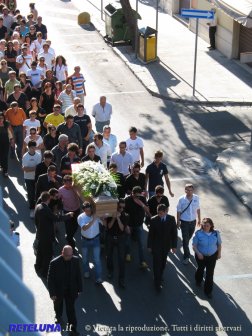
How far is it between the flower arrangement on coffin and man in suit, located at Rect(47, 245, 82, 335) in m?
1.66

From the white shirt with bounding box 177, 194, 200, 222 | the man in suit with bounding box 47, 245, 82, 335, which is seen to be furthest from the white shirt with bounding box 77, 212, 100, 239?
the white shirt with bounding box 177, 194, 200, 222

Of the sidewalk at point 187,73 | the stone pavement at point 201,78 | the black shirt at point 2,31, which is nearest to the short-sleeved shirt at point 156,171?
the stone pavement at point 201,78

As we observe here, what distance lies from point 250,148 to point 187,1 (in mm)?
16451

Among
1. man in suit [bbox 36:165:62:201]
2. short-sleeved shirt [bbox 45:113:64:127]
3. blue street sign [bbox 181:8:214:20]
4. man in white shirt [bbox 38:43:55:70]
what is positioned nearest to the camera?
man in suit [bbox 36:165:62:201]

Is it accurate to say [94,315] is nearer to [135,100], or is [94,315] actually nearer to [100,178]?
[100,178]

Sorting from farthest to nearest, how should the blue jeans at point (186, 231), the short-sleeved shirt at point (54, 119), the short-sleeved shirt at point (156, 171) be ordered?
the short-sleeved shirt at point (54, 119), the short-sleeved shirt at point (156, 171), the blue jeans at point (186, 231)

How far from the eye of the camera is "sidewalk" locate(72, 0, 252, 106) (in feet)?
66.5

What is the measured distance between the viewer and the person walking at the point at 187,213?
1073cm

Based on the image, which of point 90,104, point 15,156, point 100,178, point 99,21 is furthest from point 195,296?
point 99,21

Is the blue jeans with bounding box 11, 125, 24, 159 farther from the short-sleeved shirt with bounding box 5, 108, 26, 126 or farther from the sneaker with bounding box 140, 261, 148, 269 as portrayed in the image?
the sneaker with bounding box 140, 261, 148, 269

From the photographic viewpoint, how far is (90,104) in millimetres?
19484

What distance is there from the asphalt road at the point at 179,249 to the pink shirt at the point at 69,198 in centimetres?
105

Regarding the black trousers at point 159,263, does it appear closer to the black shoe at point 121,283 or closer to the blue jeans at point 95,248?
the black shoe at point 121,283

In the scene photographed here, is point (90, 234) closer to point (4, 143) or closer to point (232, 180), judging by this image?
point (4, 143)
